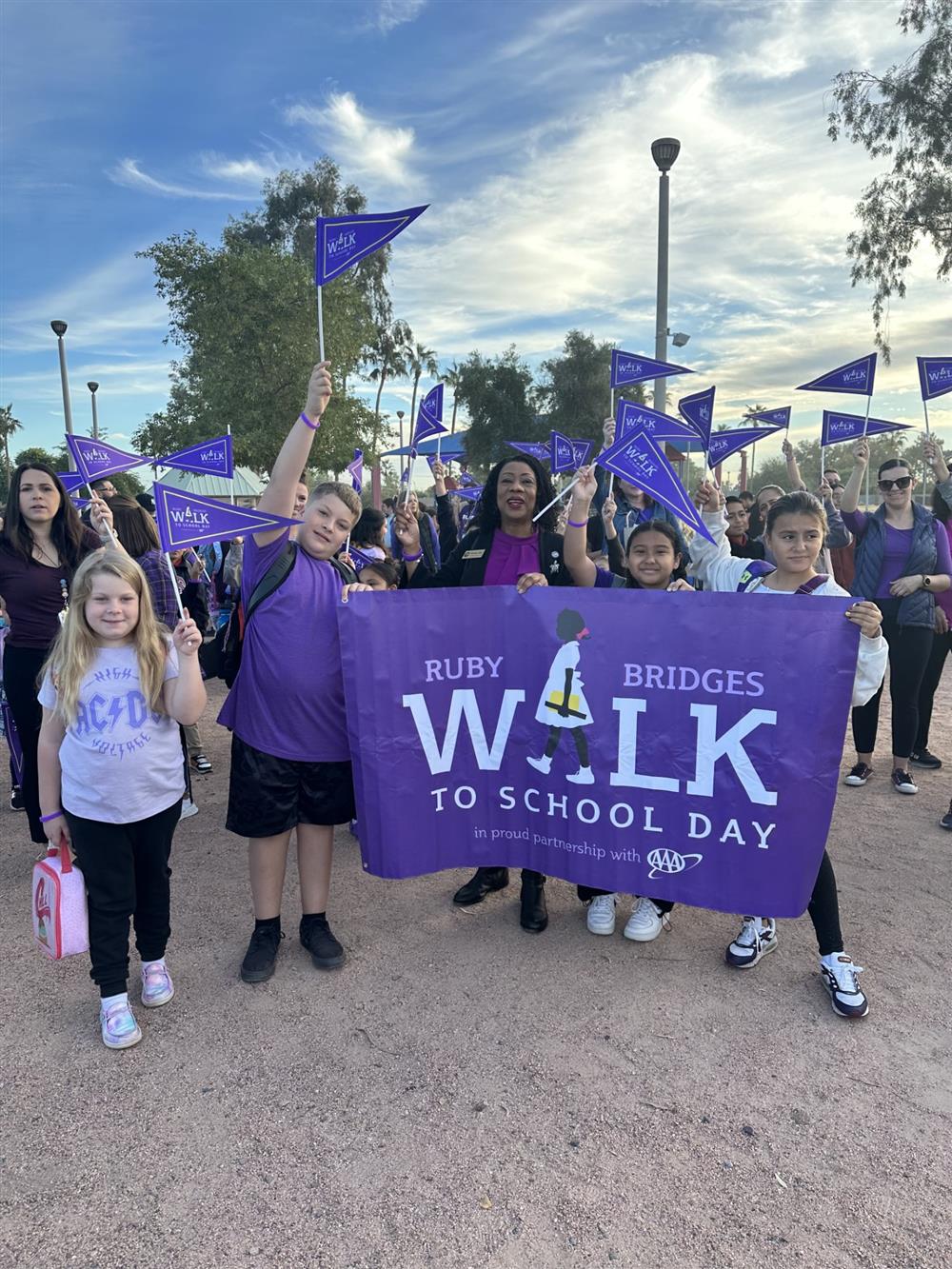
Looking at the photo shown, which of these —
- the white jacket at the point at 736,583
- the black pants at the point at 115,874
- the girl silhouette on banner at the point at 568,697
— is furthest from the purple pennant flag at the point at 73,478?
the white jacket at the point at 736,583

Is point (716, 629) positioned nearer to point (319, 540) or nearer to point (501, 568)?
point (501, 568)

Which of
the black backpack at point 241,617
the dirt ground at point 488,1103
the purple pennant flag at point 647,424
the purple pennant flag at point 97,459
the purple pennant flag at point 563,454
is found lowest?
the dirt ground at point 488,1103

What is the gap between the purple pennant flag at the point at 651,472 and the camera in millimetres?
3393

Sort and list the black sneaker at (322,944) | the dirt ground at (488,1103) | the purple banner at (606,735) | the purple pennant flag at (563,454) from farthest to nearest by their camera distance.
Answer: the purple pennant flag at (563,454) → the black sneaker at (322,944) → the purple banner at (606,735) → the dirt ground at (488,1103)

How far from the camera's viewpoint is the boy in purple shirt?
9.66 ft

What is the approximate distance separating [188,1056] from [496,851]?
4.42 ft

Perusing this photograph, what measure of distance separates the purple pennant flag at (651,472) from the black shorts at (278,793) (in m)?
1.80

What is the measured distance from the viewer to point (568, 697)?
304 centimetres

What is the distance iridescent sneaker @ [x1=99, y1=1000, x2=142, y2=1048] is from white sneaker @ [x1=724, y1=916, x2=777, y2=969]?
7.46 feet

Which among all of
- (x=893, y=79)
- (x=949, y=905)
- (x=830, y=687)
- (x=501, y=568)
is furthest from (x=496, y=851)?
(x=893, y=79)

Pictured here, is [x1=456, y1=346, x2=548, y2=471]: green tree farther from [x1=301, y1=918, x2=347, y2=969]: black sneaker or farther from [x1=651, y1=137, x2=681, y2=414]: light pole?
[x1=301, y1=918, x2=347, y2=969]: black sneaker

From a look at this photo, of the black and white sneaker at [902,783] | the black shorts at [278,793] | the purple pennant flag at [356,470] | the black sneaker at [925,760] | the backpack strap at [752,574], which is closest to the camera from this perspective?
the black shorts at [278,793]

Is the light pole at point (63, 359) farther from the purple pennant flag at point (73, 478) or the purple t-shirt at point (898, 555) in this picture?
the purple t-shirt at point (898, 555)

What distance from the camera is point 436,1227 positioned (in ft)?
6.45
